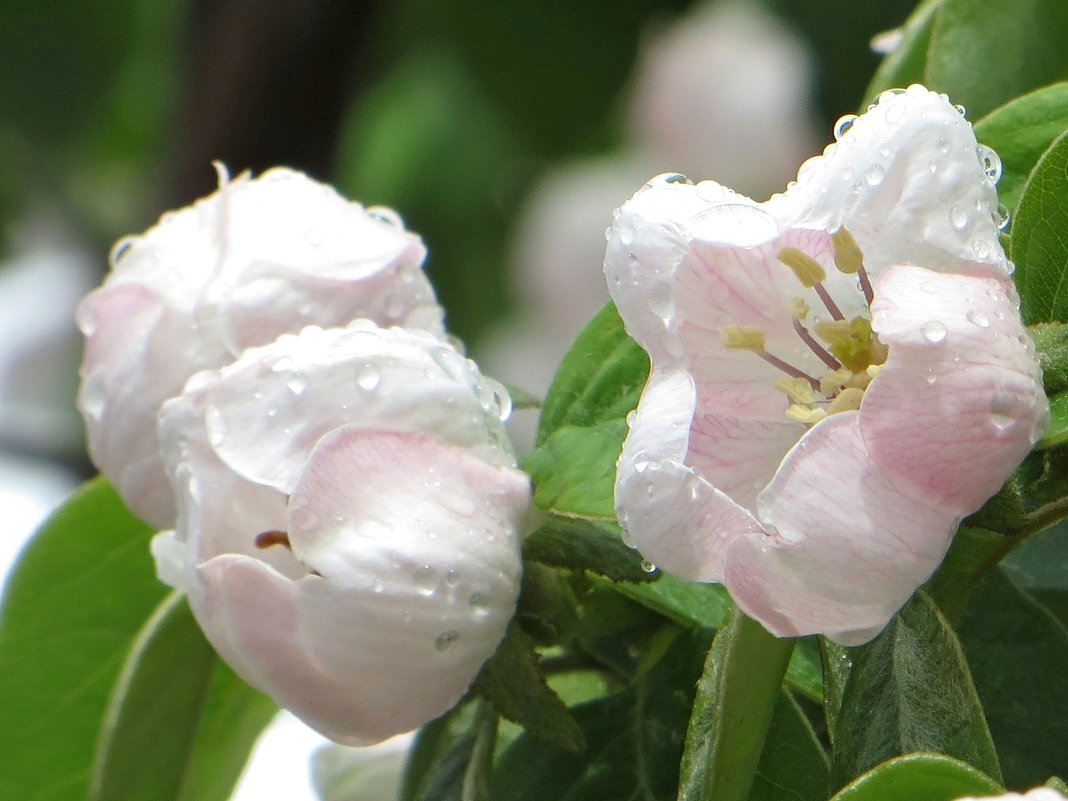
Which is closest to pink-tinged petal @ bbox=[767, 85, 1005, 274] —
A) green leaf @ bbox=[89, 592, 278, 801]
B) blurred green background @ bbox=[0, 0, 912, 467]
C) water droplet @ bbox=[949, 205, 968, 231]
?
water droplet @ bbox=[949, 205, 968, 231]

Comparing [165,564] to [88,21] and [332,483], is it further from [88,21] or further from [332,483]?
[88,21]

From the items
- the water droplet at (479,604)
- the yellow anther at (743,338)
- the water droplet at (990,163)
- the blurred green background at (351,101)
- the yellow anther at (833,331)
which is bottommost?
the blurred green background at (351,101)

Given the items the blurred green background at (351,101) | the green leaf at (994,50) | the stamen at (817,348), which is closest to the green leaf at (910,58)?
the green leaf at (994,50)

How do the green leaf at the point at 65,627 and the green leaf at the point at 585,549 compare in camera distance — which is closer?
the green leaf at the point at 585,549

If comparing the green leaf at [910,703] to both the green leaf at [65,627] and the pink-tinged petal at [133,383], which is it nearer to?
the pink-tinged petal at [133,383]

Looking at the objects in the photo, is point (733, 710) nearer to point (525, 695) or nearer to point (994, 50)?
point (525, 695)

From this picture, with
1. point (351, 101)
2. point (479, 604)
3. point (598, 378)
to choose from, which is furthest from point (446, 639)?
point (351, 101)
